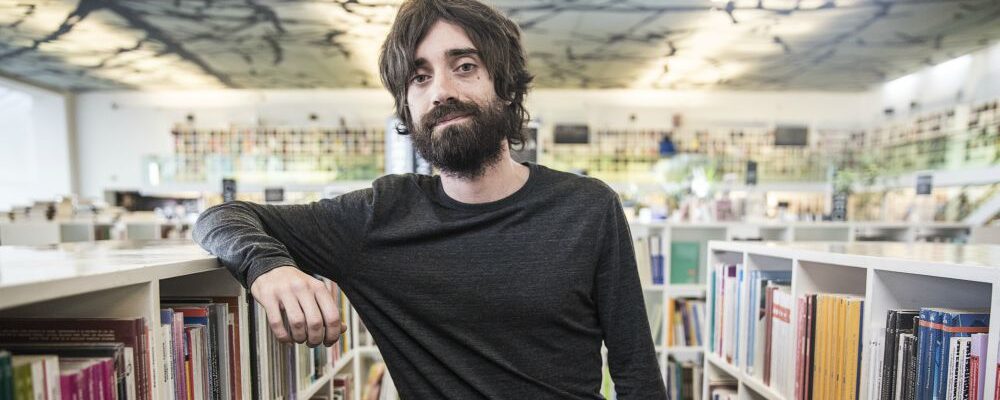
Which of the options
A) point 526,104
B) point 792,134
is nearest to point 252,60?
point 526,104

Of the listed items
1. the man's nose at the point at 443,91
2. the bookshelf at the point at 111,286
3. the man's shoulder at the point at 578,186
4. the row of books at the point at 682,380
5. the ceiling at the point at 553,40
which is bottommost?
the row of books at the point at 682,380

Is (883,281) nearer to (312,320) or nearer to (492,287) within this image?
(492,287)

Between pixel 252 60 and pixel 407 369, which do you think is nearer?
pixel 407 369

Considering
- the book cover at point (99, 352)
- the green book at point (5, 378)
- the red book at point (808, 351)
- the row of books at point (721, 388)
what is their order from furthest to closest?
1. the row of books at point (721, 388)
2. the red book at point (808, 351)
3. the book cover at point (99, 352)
4. the green book at point (5, 378)

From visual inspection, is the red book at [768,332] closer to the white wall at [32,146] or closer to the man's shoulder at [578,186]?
the man's shoulder at [578,186]

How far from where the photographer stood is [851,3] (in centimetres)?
433

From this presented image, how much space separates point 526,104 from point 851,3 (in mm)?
4636

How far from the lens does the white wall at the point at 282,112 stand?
25.6ft

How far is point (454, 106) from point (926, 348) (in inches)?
44.5

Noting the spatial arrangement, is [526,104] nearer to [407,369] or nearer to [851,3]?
[407,369]

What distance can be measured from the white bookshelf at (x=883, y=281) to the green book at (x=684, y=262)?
1640 millimetres

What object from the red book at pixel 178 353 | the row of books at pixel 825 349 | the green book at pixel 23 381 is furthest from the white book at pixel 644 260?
the green book at pixel 23 381

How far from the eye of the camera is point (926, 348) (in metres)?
0.94

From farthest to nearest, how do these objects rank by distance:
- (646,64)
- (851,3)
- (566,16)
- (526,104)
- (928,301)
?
(646,64) < (566,16) < (851,3) < (526,104) < (928,301)
